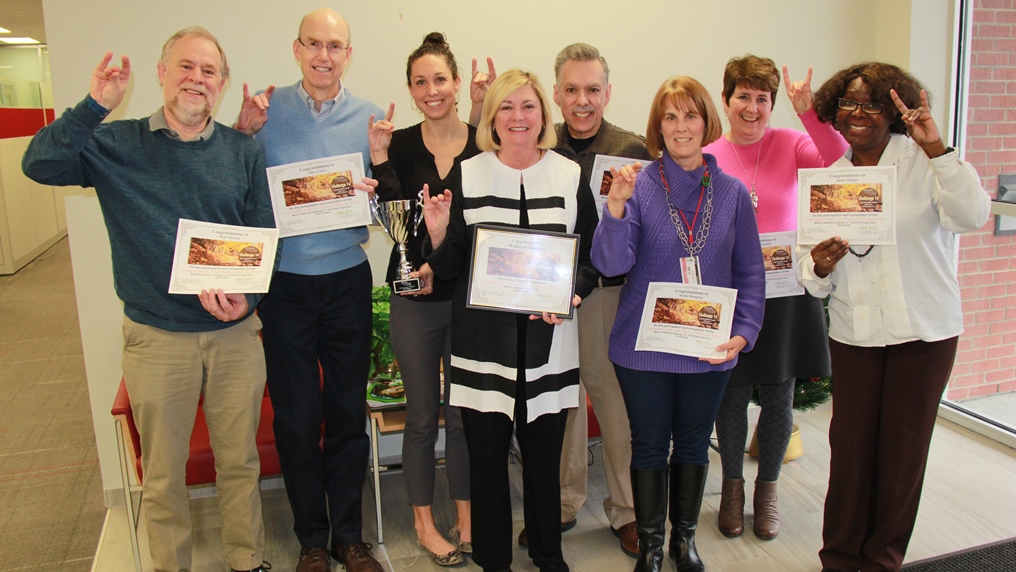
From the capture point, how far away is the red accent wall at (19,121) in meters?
11.0

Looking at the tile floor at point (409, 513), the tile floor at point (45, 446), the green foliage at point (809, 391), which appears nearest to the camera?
the tile floor at point (409, 513)

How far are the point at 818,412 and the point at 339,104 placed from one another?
11.3 ft

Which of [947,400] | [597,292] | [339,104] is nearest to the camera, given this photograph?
[339,104]

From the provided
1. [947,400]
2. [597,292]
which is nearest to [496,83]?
[597,292]

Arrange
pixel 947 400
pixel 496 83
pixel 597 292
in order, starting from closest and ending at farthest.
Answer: pixel 496 83 → pixel 597 292 → pixel 947 400

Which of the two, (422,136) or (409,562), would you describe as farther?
(409,562)

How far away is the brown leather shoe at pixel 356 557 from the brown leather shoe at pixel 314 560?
0.06 metres

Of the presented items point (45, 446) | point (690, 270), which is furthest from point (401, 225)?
point (45, 446)

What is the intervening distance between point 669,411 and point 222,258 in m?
1.59

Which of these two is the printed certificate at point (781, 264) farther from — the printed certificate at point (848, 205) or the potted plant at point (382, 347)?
the potted plant at point (382, 347)

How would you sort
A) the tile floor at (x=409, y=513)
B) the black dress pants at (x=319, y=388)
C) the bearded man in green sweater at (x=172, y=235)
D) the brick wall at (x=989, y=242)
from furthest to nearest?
the brick wall at (x=989, y=242)
the tile floor at (x=409, y=513)
the black dress pants at (x=319, y=388)
the bearded man in green sweater at (x=172, y=235)

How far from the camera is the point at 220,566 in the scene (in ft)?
10.0

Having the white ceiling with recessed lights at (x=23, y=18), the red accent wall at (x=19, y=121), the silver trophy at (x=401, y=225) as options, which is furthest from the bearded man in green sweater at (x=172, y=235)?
the red accent wall at (x=19, y=121)

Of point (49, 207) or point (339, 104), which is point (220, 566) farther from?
point (49, 207)
